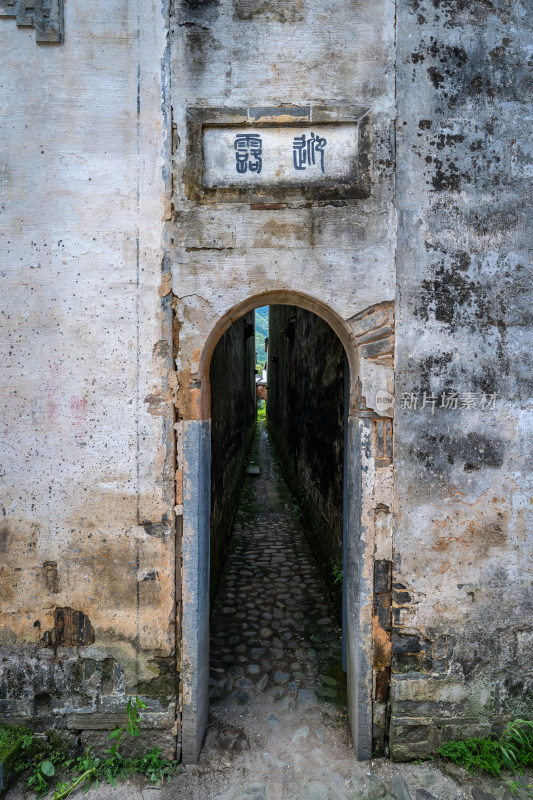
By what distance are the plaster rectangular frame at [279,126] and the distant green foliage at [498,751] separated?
155 inches

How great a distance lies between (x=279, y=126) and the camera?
2980 mm

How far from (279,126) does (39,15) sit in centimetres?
181

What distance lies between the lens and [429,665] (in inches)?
118

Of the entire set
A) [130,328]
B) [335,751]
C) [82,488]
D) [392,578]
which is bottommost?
[335,751]

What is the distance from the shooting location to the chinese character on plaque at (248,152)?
300cm

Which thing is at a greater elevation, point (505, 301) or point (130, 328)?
point (505, 301)

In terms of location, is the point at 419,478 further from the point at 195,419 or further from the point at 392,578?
the point at 195,419

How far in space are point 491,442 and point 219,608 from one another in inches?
138

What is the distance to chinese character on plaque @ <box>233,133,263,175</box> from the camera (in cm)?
300

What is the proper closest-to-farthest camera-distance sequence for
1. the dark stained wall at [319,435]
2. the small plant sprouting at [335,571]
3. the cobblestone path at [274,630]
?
the cobblestone path at [274,630] < the small plant sprouting at [335,571] < the dark stained wall at [319,435]

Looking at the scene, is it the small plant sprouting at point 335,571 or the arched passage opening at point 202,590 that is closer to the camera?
the arched passage opening at point 202,590

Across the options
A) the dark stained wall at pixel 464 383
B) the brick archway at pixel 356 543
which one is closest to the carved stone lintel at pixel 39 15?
the brick archway at pixel 356 543

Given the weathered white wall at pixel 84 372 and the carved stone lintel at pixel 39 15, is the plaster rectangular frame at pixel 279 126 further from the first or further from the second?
the carved stone lintel at pixel 39 15

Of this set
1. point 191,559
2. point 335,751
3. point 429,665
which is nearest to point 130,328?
point 191,559
